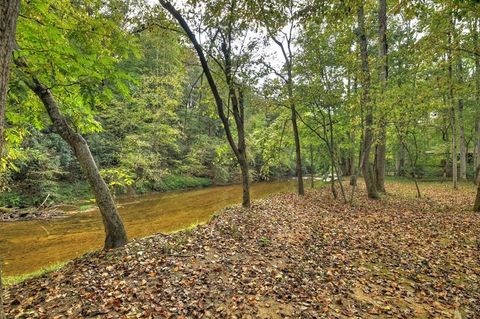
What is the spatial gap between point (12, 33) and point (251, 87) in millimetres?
9014

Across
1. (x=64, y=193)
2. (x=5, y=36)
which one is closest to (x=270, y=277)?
(x=5, y=36)

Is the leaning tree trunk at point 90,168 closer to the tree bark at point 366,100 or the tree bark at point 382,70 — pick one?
the tree bark at point 366,100

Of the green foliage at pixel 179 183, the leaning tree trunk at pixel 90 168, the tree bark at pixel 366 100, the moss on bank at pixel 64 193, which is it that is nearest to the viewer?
the leaning tree trunk at pixel 90 168

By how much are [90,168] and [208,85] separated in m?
6.72

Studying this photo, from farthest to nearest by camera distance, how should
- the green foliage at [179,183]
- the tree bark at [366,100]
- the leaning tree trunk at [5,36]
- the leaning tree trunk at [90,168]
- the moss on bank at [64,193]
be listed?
1. the green foliage at [179,183]
2. the moss on bank at [64,193]
3. the tree bark at [366,100]
4. the leaning tree trunk at [90,168]
5. the leaning tree trunk at [5,36]

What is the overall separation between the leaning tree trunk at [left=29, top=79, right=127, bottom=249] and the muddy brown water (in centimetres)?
297

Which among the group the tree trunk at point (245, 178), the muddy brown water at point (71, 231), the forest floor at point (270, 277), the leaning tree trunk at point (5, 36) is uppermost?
the leaning tree trunk at point (5, 36)

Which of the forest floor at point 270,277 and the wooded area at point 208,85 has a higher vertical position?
the wooded area at point 208,85

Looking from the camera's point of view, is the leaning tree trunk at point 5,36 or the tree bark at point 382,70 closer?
the leaning tree trunk at point 5,36

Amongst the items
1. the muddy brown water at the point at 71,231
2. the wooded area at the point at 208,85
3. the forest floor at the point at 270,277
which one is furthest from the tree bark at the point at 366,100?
the muddy brown water at the point at 71,231

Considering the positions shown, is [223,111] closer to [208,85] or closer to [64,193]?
[208,85]

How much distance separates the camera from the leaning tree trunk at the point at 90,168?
522 centimetres

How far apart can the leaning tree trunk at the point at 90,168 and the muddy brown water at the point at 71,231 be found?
2975mm

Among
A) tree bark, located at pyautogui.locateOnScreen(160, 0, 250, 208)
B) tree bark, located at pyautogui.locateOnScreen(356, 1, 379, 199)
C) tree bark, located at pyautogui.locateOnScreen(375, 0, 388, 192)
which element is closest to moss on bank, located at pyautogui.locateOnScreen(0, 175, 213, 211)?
tree bark, located at pyautogui.locateOnScreen(160, 0, 250, 208)
